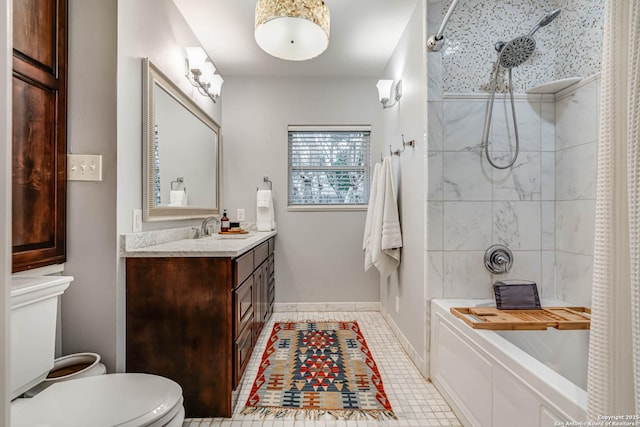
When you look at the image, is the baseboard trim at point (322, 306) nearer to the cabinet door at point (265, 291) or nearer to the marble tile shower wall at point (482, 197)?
the cabinet door at point (265, 291)

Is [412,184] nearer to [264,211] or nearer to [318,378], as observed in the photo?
[318,378]

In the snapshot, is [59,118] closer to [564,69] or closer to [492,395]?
[492,395]

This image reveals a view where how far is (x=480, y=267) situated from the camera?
2.04 metres

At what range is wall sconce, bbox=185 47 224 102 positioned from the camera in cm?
244

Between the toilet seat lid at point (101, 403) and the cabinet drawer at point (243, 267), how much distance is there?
622 millimetres

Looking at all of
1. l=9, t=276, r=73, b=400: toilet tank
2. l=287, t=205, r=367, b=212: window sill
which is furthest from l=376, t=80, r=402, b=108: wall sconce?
l=9, t=276, r=73, b=400: toilet tank

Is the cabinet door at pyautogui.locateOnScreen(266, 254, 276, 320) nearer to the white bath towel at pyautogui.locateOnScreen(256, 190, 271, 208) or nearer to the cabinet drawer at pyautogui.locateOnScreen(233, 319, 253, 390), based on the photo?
the white bath towel at pyautogui.locateOnScreen(256, 190, 271, 208)

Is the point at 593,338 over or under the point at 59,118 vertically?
under

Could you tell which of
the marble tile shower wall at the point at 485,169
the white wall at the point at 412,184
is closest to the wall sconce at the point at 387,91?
the white wall at the point at 412,184

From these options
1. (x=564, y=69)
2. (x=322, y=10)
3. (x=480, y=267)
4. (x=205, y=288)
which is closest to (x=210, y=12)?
(x=322, y=10)

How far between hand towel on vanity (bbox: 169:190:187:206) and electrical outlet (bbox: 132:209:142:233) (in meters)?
0.41

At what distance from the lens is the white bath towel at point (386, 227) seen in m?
2.58

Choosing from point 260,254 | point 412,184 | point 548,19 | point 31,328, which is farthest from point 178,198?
point 548,19

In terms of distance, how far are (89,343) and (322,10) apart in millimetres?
1954
